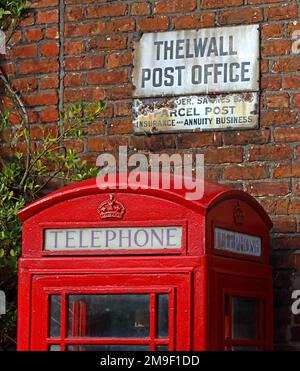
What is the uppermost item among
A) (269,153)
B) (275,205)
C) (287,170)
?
(269,153)

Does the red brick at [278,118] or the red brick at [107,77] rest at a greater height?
the red brick at [107,77]

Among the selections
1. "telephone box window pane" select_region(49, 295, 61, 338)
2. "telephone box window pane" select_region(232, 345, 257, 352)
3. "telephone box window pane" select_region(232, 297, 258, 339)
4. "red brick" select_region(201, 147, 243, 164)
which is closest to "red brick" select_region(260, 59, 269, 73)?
"red brick" select_region(201, 147, 243, 164)

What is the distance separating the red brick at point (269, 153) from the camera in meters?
5.49

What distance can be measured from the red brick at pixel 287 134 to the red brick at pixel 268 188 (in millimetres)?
238

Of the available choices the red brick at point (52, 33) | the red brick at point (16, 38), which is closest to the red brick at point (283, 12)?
the red brick at point (52, 33)

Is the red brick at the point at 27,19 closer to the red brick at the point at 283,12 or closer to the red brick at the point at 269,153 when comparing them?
the red brick at the point at 283,12

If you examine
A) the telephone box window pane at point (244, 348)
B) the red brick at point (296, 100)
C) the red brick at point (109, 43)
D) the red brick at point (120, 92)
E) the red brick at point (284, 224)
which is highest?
the red brick at point (109, 43)

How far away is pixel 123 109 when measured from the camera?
5.86 meters

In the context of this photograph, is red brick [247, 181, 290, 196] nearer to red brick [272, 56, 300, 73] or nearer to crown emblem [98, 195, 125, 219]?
red brick [272, 56, 300, 73]

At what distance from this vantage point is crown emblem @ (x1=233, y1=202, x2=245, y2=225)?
4738mm

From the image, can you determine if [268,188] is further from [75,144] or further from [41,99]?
[41,99]

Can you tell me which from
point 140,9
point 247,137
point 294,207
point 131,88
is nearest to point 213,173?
point 247,137

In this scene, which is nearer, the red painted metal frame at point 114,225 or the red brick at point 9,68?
the red painted metal frame at point 114,225

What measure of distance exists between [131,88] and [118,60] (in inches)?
7.4
